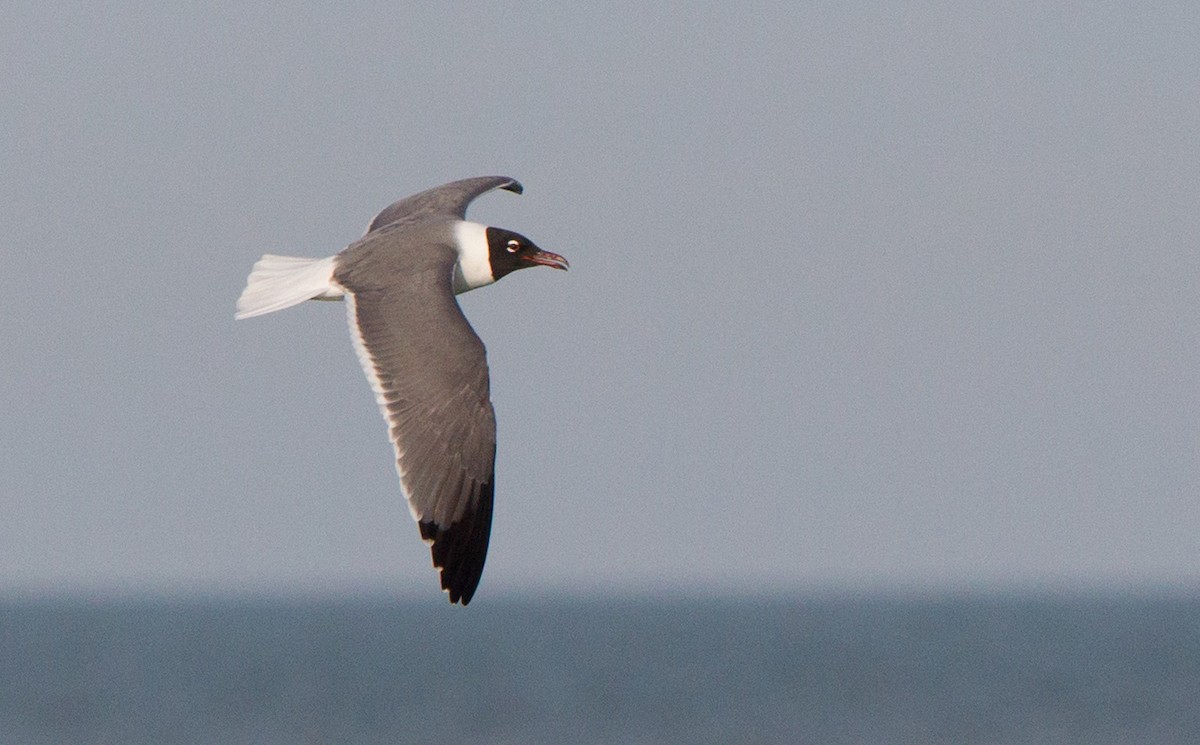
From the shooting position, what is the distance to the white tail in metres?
10.8

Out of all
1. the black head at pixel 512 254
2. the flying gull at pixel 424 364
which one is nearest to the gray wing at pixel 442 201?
the black head at pixel 512 254

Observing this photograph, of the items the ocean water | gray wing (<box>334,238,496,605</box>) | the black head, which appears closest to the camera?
gray wing (<box>334,238,496,605</box>)

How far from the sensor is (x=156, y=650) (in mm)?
83375

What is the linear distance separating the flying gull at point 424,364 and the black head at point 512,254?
0.27m

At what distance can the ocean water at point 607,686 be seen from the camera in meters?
43.1

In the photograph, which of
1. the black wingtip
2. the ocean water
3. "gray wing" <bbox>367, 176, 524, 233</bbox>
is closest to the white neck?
"gray wing" <bbox>367, 176, 524, 233</bbox>

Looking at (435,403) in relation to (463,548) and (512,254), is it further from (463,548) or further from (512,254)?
(512,254)

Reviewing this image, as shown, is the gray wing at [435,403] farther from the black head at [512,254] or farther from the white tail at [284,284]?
the black head at [512,254]

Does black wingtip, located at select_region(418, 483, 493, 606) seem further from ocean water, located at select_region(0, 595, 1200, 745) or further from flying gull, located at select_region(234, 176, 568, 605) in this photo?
ocean water, located at select_region(0, 595, 1200, 745)

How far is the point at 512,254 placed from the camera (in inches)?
471

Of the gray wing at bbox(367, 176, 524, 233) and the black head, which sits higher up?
the gray wing at bbox(367, 176, 524, 233)

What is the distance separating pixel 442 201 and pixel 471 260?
1.28 meters

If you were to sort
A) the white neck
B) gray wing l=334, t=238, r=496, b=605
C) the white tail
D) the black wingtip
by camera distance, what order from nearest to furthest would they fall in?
the black wingtip → gray wing l=334, t=238, r=496, b=605 → the white tail → the white neck

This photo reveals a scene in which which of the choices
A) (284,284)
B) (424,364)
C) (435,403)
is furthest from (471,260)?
(435,403)
